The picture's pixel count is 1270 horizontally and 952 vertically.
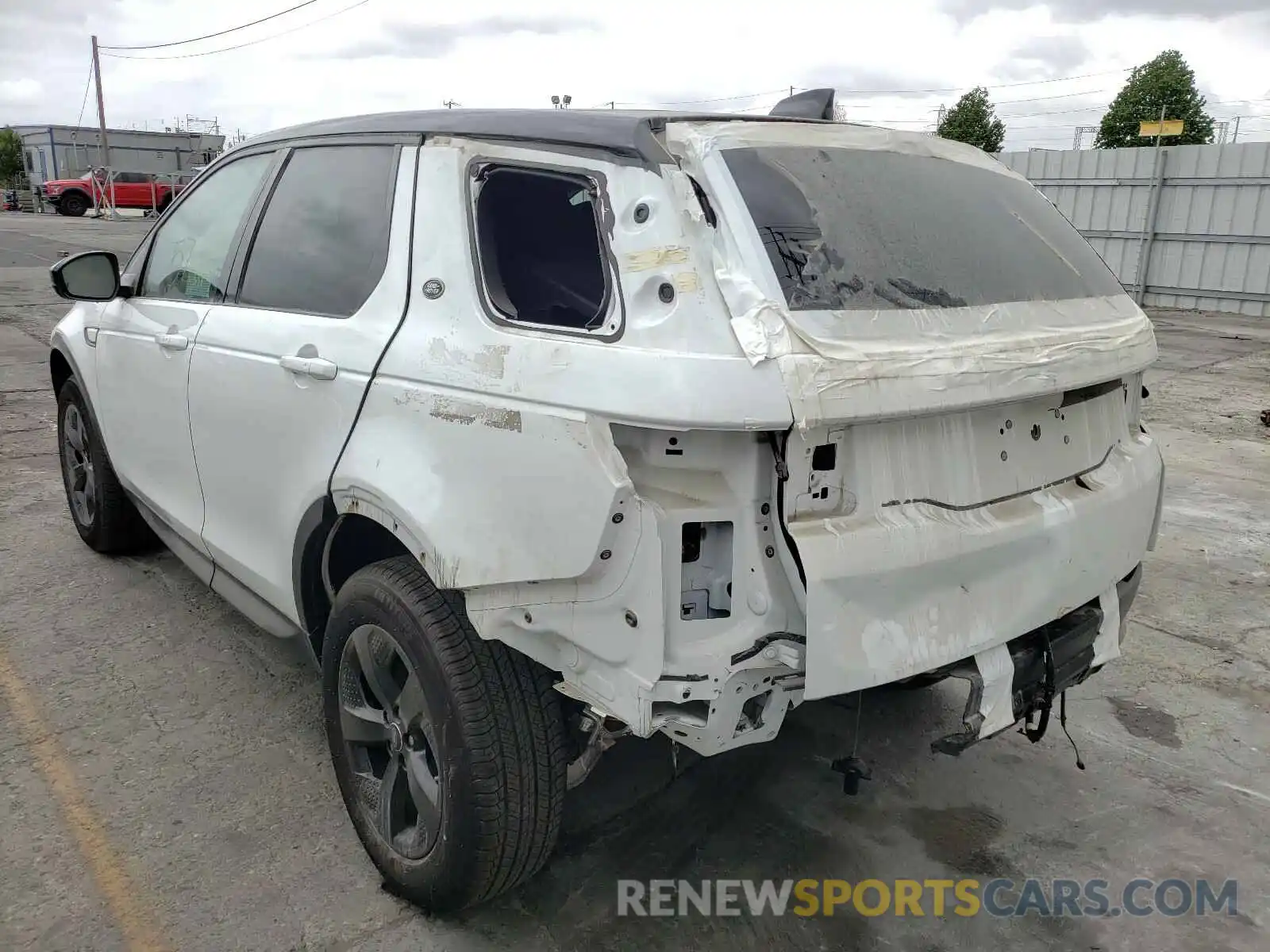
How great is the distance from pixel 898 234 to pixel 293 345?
62.0 inches

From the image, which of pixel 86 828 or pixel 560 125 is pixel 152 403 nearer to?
pixel 86 828

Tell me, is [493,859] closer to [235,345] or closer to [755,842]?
[755,842]

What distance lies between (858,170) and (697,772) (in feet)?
5.92

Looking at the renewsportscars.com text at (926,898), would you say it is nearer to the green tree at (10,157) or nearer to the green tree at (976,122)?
the green tree at (976,122)

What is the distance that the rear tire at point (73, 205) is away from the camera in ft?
116

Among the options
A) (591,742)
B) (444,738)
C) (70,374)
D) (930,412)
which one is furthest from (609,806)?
(70,374)

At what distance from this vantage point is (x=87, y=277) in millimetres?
3605

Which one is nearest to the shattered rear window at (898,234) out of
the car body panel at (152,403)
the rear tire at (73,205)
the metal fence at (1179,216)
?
the car body panel at (152,403)

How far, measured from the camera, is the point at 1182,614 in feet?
14.1

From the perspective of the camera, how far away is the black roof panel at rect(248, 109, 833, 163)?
2.01 metres

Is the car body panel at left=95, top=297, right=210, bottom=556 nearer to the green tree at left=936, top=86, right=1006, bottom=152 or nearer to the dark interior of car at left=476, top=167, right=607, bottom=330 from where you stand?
the dark interior of car at left=476, top=167, right=607, bottom=330

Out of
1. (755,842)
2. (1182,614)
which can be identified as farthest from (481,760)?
(1182,614)

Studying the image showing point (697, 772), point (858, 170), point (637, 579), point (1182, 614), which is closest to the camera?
point (637, 579)

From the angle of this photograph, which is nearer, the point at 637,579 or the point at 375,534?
the point at 637,579
